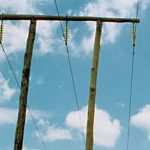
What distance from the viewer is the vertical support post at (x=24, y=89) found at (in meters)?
10.7

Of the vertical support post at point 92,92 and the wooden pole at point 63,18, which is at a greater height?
the wooden pole at point 63,18

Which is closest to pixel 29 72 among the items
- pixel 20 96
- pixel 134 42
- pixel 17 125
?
pixel 20 96

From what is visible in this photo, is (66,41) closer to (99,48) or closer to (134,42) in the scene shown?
(99,48)

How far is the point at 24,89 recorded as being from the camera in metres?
11.2

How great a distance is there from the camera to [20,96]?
36.6ft

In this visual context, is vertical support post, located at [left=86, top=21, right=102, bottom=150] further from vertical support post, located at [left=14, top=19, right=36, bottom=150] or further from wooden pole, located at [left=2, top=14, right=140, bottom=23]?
vertical support post, located at [left=14, top=19, right=36, bottom=150]

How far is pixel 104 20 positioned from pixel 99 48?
90cm

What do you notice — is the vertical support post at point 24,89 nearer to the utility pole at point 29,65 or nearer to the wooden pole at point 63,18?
the utility pole at point 29,65

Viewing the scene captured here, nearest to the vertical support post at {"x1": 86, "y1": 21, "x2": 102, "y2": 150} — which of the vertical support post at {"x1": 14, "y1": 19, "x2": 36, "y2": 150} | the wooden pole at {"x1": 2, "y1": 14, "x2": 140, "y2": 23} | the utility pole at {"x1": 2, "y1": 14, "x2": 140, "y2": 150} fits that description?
the utility pole at {"x1": 2, "y1": 14, "x2": 140, "y2": 150}

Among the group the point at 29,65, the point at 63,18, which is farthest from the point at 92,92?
the point at 63,18

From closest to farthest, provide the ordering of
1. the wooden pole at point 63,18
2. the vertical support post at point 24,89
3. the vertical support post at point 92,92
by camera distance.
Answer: the vertical support post at point 24,89, the vertical support post at point 92,92, the wooden pole at point 63,18

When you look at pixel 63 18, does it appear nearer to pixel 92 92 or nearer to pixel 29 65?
pixel 29 65

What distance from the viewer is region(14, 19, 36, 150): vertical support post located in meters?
10.7

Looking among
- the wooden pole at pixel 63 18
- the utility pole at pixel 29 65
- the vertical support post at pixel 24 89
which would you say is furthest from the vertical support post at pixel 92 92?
the vertical support post at pixel 24 89
